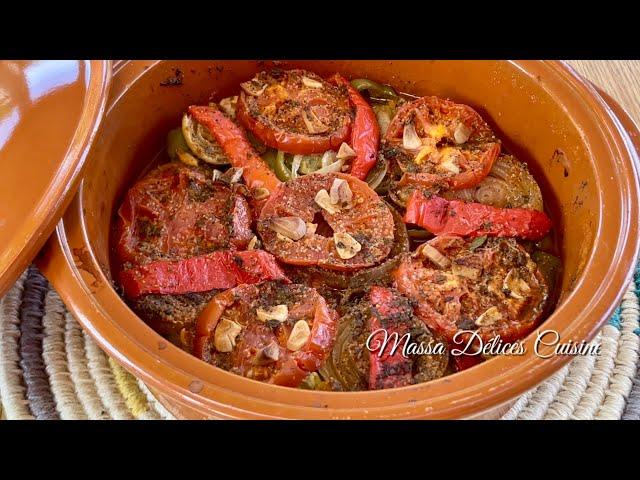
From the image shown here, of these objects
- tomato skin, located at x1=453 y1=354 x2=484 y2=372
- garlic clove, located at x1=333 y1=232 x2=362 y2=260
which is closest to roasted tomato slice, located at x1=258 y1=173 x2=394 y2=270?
garlic clove, located at x1=333 y1=232 x2=362 y2=260

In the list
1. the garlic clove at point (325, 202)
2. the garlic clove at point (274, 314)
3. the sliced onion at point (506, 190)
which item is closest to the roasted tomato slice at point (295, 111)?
the garlic clove at point (325, 202)

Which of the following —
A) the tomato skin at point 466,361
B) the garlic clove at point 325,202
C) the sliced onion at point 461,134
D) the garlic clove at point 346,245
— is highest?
the sliced onion at point 461,134

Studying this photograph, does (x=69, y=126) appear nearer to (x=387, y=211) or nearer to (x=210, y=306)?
(x=210, y=306)

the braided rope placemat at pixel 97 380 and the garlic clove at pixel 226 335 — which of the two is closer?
the garlic clove at pixel 226 335

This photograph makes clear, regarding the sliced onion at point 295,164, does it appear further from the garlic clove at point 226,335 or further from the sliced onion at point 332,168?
the garlic clove at point 226,335

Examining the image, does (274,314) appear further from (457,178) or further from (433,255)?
(457,178)

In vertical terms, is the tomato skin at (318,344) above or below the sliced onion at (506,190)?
below

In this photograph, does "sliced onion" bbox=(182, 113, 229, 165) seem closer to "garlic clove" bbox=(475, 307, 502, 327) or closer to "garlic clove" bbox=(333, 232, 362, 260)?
"garlic clove" bbox=(333, 232, 362, 260)

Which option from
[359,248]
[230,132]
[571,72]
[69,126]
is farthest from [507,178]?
[69,126]
